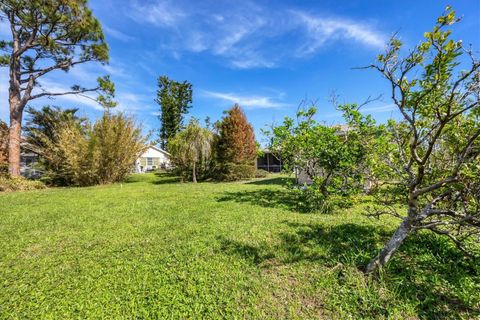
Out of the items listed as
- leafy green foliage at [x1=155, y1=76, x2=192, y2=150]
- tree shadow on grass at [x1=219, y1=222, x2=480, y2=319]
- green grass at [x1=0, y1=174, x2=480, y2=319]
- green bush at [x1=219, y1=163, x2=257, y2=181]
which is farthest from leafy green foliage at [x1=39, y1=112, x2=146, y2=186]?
leafy green foliage at [x1=155, y1=76, x2=192, y2=150]

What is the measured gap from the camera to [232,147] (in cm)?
1502

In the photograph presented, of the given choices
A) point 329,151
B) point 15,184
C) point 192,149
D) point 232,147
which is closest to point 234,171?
point 232,147

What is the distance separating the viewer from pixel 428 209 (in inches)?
94.8

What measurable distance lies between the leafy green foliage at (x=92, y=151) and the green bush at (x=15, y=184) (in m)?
1.02

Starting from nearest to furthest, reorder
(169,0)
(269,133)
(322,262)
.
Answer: (322,262)
(169,0)
(269,133)

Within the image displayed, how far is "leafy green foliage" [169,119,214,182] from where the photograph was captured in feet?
46.9

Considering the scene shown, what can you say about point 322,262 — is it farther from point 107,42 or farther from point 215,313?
point 107,42

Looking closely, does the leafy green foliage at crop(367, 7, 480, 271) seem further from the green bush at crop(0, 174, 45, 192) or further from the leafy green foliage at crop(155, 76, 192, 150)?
the leafy green foliage at crop(155, 76, 192, 150)

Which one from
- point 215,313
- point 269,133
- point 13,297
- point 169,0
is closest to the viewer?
point 215,313

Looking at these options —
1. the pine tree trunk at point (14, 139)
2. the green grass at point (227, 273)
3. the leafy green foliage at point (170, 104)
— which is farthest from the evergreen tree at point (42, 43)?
the leafy green foliage at point (170, 104)

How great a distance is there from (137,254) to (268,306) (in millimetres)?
2184

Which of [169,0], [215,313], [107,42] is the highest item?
[107,42]

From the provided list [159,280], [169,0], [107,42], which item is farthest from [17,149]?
[159,280]

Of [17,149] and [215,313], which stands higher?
[17,149]
